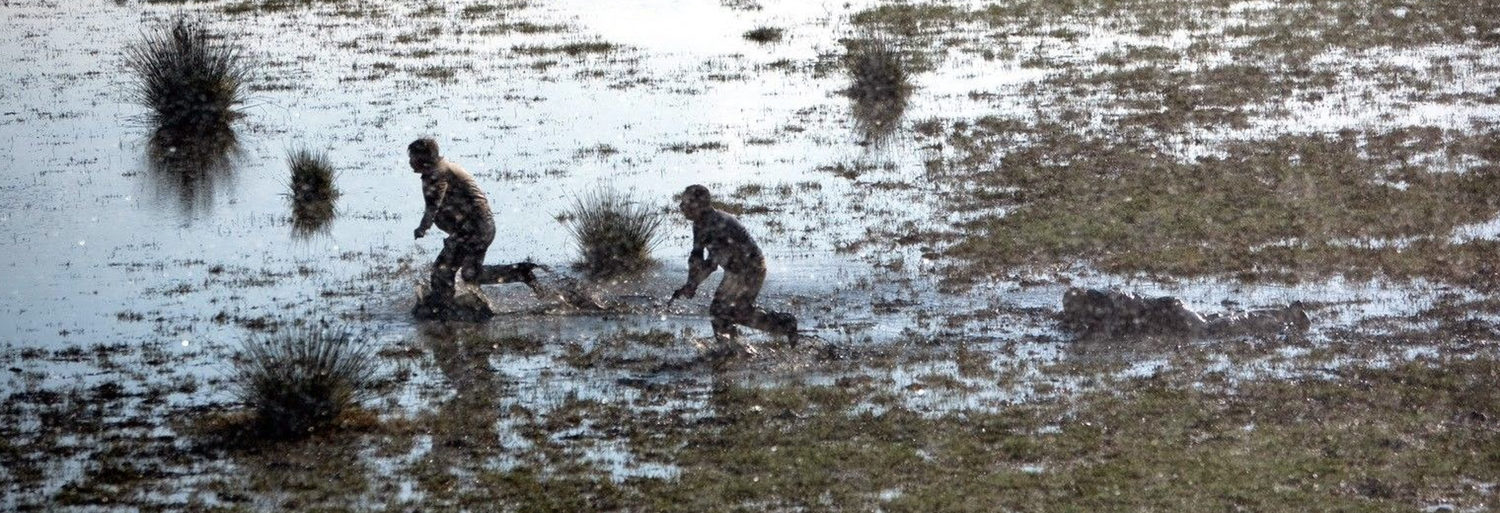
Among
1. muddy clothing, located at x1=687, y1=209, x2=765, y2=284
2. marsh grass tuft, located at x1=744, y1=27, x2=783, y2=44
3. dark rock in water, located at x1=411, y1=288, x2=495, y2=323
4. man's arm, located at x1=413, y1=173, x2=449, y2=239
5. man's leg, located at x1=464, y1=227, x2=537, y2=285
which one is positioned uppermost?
marsh grass tuft, located at x1=744, y1=27, x2=783, y2=44

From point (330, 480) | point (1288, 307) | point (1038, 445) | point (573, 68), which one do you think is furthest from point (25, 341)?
point (573, 68)

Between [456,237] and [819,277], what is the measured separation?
9.96ft

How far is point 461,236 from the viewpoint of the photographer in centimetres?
1480

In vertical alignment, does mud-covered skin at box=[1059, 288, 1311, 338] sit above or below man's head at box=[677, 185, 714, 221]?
below

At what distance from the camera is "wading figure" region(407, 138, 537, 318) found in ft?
48.2

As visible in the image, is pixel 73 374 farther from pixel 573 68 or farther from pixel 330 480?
pixel 573 68

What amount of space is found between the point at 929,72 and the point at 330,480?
1946 centimetres

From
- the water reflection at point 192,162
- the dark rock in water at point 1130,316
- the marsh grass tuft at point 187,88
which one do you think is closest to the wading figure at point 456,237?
the dark rock in water at point 1130,316

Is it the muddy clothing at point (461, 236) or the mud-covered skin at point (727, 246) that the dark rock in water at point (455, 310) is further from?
the mud-covered skin at point (727, 246)

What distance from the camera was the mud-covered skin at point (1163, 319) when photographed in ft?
44.3

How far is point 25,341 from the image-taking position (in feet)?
45.9

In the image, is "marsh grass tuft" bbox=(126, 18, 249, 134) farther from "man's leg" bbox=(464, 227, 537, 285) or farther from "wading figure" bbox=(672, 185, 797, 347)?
"wading figure" bbox=(672, 185, 797, 347)

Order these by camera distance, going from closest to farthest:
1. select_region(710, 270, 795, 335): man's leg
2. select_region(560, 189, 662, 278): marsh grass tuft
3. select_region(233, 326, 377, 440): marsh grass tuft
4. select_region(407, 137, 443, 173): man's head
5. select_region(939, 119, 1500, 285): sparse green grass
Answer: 1. select_region(233, 326, 377, 440): marsh grass tuft
2. select_region(710, 270, 795, 335): man's leg
3. select_region(407, 137, 443, 173): man's head
4. select_region(939, 119, 1500, 285): sparse green grass
5. select_region(560, 189, 662, 278): marsh grass tuft

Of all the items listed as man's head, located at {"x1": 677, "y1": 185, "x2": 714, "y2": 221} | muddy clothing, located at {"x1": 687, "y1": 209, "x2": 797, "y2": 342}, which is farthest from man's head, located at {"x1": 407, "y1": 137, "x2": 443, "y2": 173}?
muddy clothing, located at {"x1": 687, "y1": 209, "x2": 797, "y2": 342}
